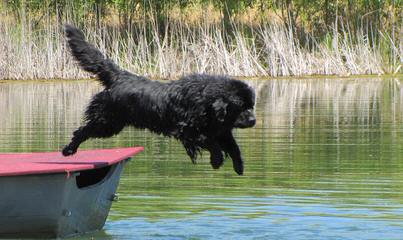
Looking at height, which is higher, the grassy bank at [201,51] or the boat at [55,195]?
the grassy bank at [201,51]

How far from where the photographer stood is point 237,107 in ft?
30.5

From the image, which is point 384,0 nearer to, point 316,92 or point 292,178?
point 316,92

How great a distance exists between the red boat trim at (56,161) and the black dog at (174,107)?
0.72 ft

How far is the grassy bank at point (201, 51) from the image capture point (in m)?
36.6

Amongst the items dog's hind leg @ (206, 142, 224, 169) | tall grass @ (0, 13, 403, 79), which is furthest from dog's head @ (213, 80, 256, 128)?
tall grass @ (0, 13, 403, 79)

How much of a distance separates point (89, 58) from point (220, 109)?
1765mm

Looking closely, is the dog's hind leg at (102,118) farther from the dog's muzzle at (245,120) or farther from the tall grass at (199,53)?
the tall grass at (199,53)

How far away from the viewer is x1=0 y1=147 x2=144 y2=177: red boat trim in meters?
9.14

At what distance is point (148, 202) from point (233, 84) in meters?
3.37

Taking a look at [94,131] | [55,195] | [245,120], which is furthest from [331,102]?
[55,195]

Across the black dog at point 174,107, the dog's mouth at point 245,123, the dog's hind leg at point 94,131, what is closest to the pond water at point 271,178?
the dog's hind leg at point 94,131

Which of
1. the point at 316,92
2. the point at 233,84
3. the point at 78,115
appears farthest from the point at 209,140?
the point at 316,92

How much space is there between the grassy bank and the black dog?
25.7 meters

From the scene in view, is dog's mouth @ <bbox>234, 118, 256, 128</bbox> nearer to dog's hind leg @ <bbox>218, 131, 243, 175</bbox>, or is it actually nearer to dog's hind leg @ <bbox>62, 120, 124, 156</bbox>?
dog's hind leg @ <bbox>218, 131, 243, 175</bbox>
